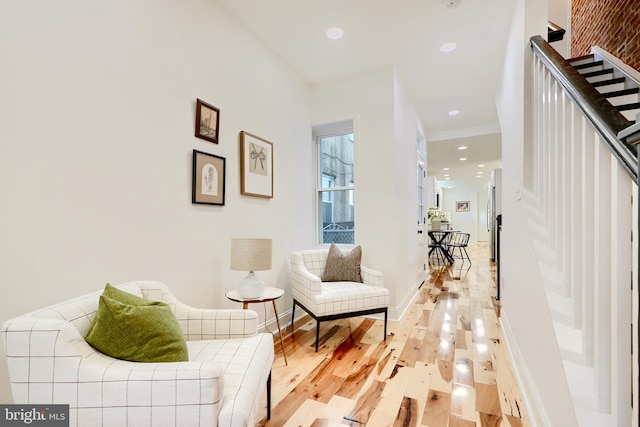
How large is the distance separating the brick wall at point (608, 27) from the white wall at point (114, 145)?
10.9 feet

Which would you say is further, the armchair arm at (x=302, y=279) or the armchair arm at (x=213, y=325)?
the armchair arm at (x=302, y=279)

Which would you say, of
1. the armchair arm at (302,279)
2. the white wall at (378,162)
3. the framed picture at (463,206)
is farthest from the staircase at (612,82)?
the framed picture at (463,206)

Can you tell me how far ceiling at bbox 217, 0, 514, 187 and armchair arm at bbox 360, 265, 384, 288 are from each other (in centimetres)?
224

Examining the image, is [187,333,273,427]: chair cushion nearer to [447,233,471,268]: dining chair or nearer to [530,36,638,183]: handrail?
[530,36,638,183]: handrail

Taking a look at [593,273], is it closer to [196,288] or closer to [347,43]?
[196,288]

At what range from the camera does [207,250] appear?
7.53 feet

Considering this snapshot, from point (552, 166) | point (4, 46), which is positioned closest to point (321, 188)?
point (552, 166)

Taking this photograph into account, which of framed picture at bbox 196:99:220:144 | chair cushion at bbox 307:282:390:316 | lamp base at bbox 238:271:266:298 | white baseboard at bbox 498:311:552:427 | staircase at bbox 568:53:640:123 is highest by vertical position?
staircase at bbox 568:53:640:123

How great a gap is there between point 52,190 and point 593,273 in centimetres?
218

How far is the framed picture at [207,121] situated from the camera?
2.22m

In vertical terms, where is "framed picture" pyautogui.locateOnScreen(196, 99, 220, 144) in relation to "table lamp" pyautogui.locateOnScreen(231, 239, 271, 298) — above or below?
above

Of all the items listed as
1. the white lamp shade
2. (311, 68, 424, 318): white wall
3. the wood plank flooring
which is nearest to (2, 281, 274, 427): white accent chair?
the wood plank flooring

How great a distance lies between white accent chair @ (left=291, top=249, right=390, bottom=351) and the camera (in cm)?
262
